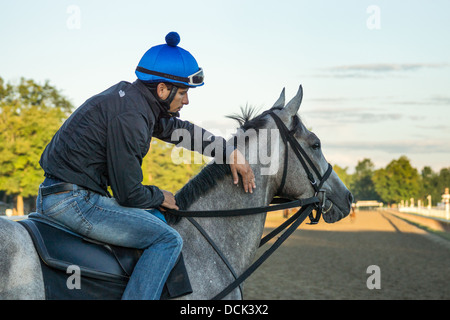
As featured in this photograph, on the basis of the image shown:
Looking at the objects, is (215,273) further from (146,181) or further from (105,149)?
(146,181)

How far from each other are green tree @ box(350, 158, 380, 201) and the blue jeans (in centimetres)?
17538

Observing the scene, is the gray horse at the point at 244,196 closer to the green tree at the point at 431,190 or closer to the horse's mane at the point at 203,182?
the horse's mane at the point at 203,182

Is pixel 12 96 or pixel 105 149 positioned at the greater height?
pixel 12 96

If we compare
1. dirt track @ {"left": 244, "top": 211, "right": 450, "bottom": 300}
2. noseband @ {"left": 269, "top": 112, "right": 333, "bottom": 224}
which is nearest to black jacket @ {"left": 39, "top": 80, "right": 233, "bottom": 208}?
noseband @ {"left": 269, "top": 112, "right": 333, "bottom": 224}

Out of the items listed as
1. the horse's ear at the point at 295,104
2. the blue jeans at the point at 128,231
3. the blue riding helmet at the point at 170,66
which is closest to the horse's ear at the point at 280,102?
the horse's ear at the point at 295,104

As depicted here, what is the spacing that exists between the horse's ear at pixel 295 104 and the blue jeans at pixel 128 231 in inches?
55.5

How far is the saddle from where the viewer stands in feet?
9.31

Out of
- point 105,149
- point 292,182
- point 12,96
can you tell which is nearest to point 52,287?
point 105,149

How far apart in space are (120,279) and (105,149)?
82cm

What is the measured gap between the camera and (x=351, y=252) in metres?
18.3

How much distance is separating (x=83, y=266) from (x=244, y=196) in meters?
1.31

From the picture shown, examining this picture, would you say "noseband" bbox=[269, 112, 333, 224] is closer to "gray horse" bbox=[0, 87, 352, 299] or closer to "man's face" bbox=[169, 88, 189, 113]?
"gray horse" bbox=[0, 87, 352, 299]

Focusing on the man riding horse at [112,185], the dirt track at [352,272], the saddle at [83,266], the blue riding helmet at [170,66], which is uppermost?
the blue riding helmet at [170,66]

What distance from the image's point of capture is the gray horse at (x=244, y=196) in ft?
11.1
